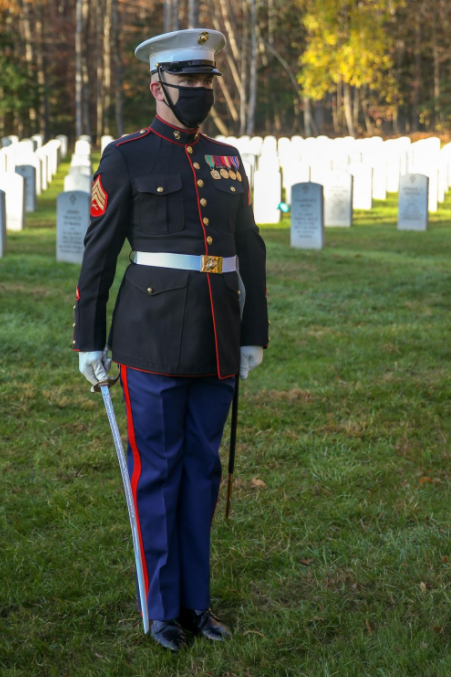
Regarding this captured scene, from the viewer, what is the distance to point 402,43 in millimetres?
46438

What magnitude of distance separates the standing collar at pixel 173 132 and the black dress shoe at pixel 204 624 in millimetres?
1660

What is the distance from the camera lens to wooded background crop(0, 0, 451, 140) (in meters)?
33.8

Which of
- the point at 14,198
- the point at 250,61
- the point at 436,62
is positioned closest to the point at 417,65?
the point at 436,62

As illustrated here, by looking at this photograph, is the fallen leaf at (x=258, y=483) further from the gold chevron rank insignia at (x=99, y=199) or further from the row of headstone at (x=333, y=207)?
the row of headstone at (x=333, y=207)

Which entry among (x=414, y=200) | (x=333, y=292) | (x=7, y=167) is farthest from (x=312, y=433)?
(x=7, y=167)

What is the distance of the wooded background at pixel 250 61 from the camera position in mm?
33781

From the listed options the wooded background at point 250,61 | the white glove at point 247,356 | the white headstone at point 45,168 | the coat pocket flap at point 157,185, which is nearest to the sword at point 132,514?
the white glove at point 247,356

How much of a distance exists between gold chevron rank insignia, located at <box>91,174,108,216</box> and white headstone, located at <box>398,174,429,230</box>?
11892 mm

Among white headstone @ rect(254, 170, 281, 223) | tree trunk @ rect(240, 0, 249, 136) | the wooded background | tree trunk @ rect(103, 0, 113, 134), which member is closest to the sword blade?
white headstone @ rect(254, 170, 281, 223)

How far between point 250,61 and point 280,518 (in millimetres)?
43548

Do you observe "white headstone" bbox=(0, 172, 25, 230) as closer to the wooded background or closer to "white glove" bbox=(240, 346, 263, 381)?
"white glove" bbox=(240, 346, 263, 381)

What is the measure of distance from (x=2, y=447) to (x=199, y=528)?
231 centimetres

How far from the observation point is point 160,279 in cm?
296

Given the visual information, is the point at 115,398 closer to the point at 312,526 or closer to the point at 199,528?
the point at 312,526
